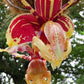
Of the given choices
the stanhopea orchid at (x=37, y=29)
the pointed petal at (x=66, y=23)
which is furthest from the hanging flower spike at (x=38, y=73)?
the pointed petal at (x=66, y=23)

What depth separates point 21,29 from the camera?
477mm

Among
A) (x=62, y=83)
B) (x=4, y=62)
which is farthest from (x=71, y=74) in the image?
(x=4, y=62)

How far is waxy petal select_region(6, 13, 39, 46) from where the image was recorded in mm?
456

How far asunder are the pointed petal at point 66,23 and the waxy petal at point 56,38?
0.06 m

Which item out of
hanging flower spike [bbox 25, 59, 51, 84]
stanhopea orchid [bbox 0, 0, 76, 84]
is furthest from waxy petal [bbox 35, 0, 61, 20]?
hanging flower spike [bbox 25, 59, 51, 84]

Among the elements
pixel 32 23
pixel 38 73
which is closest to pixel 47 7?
pixel 32 23

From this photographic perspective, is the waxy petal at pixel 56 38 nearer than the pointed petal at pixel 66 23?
Yes

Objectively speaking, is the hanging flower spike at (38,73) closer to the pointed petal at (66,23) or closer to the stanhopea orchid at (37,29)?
the stanhopea orchid at (37,29)

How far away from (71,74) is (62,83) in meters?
0.46

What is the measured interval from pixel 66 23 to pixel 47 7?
7 centimetres

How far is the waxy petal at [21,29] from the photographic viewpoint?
0.46 meters

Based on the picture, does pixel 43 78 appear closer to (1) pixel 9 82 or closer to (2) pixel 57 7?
(2) pixel 57 7

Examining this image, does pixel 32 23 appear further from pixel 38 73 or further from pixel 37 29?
pixel 38 73

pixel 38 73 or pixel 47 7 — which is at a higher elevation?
pixel 47 7
